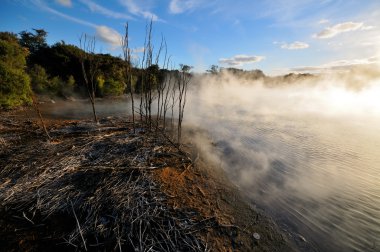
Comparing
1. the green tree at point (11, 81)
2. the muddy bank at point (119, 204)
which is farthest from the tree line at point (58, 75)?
the muddy bank at point (119, 204)

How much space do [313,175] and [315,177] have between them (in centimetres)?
11

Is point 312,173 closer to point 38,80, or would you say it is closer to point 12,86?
point 12,86

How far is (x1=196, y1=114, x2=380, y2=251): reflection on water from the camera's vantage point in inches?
148

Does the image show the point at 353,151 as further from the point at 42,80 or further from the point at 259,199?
the point at 42,80

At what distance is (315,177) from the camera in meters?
5.49

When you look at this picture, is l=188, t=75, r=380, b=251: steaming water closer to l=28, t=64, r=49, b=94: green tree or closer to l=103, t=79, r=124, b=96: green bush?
l=28, t=64, r=49, b=94: green tree

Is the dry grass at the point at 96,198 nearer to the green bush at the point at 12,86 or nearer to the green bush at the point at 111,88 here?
the green bush at the point at 12,86

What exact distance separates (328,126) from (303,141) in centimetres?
363

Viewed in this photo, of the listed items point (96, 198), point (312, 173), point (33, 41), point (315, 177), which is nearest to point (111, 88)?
point (33, 41)

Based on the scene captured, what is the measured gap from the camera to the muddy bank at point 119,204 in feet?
9.65

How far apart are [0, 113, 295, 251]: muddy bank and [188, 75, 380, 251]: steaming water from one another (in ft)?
2.09

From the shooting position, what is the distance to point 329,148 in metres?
7.54

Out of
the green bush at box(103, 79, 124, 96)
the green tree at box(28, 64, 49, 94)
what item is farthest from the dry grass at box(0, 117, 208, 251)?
the green bush at box(103, 79, 124, 96)

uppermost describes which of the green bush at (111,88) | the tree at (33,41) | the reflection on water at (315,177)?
the tree at (33,41)
